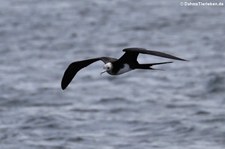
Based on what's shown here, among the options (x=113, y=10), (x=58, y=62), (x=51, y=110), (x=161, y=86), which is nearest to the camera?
(x=51, y=110)

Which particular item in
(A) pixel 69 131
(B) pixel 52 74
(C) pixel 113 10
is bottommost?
(A) pixel 69 131

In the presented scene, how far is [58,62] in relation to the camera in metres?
20.1

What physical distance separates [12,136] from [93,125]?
5.19 ft

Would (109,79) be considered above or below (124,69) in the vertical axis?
above

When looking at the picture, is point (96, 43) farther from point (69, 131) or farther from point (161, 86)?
point (69, 131)

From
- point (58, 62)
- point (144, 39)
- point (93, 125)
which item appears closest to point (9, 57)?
point (58, 62)

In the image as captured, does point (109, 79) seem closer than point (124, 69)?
No

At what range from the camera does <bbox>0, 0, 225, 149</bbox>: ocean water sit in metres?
15.3

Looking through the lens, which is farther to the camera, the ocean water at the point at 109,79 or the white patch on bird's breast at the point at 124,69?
the ocean water at the point at 109,79

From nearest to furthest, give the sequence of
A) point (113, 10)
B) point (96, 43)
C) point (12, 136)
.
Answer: point (12, 136), point (96, 43), point (113, 10)

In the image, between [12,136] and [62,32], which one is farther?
[62,32]

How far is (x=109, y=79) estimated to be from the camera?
19.1 metres

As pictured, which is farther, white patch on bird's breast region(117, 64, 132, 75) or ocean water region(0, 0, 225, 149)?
ocean water region(0, 0, 225, 149)

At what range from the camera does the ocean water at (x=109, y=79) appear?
15.3m
